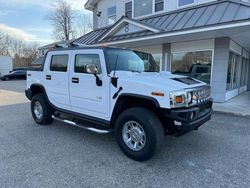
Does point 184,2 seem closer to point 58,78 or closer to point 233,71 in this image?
point 233,71

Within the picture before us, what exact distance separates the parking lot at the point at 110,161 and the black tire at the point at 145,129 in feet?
0.52

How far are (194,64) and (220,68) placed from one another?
1.35 m

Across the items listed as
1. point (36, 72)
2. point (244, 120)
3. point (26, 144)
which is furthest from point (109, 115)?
point (244, 120)

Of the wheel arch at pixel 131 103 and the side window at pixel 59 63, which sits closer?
the wheel arch at pixel 131 103

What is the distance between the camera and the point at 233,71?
34.8 ft

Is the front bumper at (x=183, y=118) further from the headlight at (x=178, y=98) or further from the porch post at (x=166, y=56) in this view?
the porch post at (x=166, y=56)

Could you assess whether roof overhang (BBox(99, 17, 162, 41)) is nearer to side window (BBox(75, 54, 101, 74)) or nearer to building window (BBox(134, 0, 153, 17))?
building window (BBox(134, 0, 153, 17))

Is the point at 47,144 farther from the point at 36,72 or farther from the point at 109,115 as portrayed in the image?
the point at 36,72

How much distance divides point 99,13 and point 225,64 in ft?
34.4

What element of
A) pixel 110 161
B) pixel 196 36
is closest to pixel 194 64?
pixel 196 36

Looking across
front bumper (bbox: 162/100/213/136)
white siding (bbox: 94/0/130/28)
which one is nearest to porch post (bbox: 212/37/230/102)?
front bumper (bbox: 162/100/213/136)

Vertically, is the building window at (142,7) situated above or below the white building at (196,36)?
above

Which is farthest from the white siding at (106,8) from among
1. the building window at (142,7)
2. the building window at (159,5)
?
the building window at (159,5)

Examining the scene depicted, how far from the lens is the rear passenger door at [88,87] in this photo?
4023 mm
